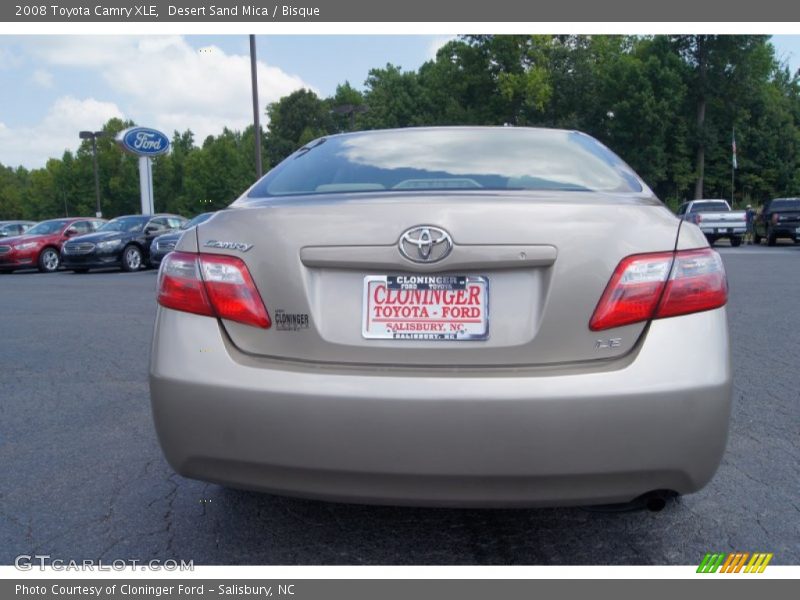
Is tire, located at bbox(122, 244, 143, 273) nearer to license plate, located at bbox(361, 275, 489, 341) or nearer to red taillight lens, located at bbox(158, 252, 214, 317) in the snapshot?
red taillight lens, located at bbox(158, 252, 214, 317)

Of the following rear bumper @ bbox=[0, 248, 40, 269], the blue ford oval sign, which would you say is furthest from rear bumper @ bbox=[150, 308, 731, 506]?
the blue ford oval sign

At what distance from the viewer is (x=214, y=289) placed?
7.42ft

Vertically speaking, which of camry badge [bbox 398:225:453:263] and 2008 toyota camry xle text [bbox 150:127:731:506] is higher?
camry badge [bbox 398:225:453:263]

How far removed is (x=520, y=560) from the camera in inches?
98.4

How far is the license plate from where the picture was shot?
2107 mm

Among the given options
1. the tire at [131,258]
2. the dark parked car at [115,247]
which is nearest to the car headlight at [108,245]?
A: the dark parked car at [115,247]

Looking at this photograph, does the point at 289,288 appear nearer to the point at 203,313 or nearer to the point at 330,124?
the point at 203,313

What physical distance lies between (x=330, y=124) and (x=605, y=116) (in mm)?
36735

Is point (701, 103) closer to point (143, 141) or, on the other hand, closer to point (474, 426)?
point (143, 141)

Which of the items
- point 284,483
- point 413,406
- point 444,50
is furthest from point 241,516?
point 444,50

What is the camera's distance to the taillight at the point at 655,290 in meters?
2.12

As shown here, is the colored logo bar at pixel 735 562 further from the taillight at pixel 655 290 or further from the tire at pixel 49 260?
the tire at pixel 49 260

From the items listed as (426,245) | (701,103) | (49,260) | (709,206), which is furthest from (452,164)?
(701,103)

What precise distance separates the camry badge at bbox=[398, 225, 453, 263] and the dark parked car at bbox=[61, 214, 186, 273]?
18.5 m
